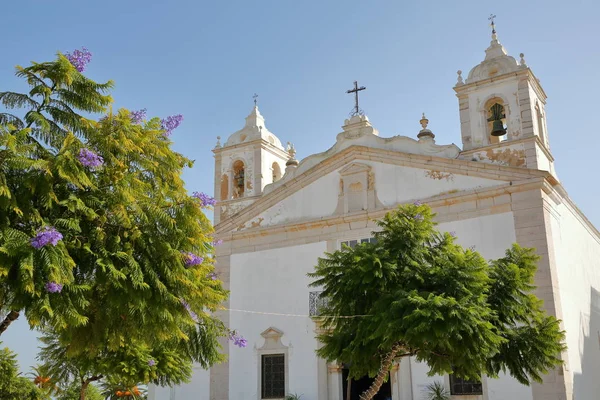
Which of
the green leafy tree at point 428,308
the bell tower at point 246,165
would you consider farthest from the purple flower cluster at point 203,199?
the bell tower at point 246,165

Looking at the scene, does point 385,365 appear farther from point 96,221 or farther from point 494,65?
point 494,65

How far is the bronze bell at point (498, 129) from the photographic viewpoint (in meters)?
20.7

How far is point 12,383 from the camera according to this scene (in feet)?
67.6

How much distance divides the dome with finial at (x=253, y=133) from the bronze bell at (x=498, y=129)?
27.7ft

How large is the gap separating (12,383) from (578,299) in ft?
54.2

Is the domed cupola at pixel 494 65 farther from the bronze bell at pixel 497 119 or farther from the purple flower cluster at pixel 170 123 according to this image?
the purple flower cluster at pixel 170 123

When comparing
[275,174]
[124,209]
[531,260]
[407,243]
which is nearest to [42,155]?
[124,209]

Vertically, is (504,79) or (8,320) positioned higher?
(504,79)

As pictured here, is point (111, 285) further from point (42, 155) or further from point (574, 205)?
point (574, 205)

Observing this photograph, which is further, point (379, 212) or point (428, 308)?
point (379, 212)

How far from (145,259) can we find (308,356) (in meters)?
11.8

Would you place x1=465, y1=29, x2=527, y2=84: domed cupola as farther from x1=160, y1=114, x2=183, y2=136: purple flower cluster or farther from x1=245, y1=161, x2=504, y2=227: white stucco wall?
x1=160, y1=114, x2=183, y2=136: purple flower cluster

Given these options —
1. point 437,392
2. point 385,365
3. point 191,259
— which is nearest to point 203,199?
point 191,259

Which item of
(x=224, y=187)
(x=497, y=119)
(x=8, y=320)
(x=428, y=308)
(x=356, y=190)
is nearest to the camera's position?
(x=8, y=320)
